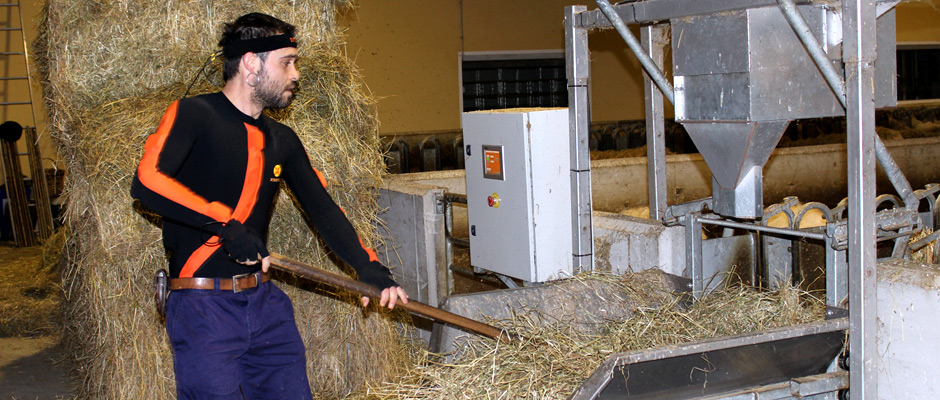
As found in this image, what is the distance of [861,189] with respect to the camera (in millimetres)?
3018

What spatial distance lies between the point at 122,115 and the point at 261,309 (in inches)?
73.7

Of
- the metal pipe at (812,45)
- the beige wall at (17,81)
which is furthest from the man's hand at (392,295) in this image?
the beige wall at (17,81)

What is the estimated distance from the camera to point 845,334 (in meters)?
3.21

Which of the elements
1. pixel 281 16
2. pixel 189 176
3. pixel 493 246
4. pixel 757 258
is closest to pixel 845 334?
pixel 757 258

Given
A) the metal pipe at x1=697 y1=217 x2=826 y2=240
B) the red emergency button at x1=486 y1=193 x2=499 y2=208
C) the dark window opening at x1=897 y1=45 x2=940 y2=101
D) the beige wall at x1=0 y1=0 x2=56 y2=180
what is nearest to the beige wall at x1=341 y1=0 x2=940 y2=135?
the beige wall at x1=0 y1=0 x2=56 y2=180

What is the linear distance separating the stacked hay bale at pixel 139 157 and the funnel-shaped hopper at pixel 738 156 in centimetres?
205

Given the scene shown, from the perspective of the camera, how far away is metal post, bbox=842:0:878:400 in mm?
2977

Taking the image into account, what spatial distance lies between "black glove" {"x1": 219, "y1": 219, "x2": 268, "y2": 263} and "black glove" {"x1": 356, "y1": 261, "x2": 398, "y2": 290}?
44 cm

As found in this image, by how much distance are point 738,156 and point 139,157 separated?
2883 mm

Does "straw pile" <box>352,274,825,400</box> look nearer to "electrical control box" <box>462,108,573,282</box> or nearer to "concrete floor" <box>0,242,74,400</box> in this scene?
"electrical control box" <box>462,108,573,282</box>

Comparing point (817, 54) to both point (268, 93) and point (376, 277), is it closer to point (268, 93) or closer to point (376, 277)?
point (376, 277)

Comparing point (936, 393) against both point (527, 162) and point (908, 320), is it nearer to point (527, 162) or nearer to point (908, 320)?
point (908, 320)

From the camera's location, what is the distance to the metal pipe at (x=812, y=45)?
303cm

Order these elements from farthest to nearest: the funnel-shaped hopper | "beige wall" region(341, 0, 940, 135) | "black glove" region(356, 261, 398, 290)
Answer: "beige wall" region(341, 0, 940, 135) < the funnel-shaped hopper < "black glove" region(356, 261, 398, 290)
